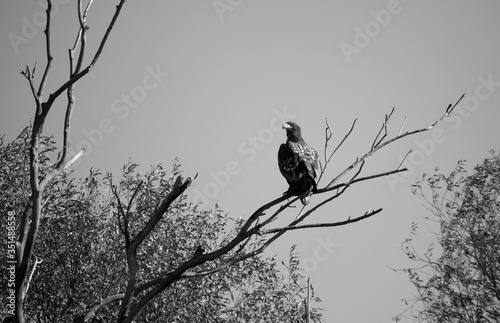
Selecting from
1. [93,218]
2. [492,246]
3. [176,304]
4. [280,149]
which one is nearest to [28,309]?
[93,218]

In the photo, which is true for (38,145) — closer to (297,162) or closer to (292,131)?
(297,162)

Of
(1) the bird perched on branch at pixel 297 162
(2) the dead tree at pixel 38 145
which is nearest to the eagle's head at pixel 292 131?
(1) the bird perched on branch at pixel 297 162

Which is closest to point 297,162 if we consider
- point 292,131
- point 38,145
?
point 292,131

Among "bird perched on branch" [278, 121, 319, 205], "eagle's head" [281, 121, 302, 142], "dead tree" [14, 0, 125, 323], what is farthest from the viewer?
"eagle's head" [281, 121, 302, 142]

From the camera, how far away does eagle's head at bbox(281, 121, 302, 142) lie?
41.9 feet

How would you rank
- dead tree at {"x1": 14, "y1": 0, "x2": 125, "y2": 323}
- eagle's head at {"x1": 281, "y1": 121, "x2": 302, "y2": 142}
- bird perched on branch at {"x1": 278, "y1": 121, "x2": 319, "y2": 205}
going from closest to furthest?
dead tree at {"x1": 14, "y1": 0, "x2": 125, "y2": 323}
bird perched on branch at {"x1": 278, "y1": 121, "x2": 319, "y2": 205}
eagle's head at {"x1": 281, "y1": 121, "x2": 302, "y2": 142}

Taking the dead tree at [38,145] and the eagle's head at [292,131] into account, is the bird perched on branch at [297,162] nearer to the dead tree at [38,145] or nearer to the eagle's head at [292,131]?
the eagle's head at [292,131]

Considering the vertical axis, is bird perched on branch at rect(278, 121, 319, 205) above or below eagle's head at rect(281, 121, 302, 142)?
below

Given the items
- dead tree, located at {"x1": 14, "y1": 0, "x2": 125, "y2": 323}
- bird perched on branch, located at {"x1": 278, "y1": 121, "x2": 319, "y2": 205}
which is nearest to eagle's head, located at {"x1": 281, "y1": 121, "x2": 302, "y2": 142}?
bird perched on branch, located at {"x1": 278, "y1": 121, "x2": 319, "y2": 205}

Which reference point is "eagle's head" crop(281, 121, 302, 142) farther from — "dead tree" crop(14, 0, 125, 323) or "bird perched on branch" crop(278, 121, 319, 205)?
"dead tree" crop(14, 0, 125, 323)

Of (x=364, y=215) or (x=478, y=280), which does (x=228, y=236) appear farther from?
(x=364, y=215)

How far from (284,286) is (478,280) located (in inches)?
328

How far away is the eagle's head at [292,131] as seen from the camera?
12781mm

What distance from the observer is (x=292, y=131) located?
1290cm
